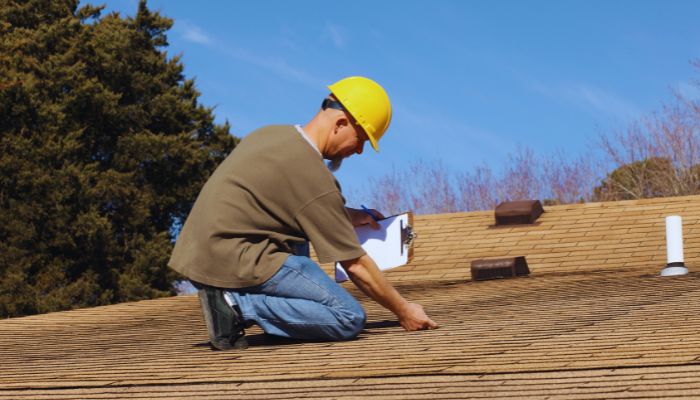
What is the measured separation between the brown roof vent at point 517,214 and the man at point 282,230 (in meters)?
7.36

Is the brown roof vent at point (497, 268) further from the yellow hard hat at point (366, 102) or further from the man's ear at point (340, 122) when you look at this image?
the man's ear at point (340, 122)

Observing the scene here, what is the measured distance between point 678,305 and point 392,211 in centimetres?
1454

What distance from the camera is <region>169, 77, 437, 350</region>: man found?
4.30m

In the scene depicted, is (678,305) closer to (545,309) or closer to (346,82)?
(545,309)

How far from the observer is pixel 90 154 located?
21594mm

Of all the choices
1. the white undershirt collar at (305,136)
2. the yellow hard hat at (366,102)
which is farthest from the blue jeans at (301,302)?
the yellow hard hat at (366,102)

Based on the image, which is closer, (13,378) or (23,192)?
(13,378)

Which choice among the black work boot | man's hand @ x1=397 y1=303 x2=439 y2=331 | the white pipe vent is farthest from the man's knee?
the white pipe vent

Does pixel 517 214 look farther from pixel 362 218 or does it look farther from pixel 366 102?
pixel 366 102

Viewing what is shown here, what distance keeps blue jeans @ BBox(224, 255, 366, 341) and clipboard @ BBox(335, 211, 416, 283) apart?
102cm

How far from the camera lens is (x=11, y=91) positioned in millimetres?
19812

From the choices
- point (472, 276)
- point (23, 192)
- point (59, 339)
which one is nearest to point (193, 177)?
point (23, 192)

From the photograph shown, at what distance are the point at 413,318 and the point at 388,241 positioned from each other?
1.00 metres

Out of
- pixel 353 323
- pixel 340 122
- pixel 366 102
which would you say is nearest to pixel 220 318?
pixel 353 323
